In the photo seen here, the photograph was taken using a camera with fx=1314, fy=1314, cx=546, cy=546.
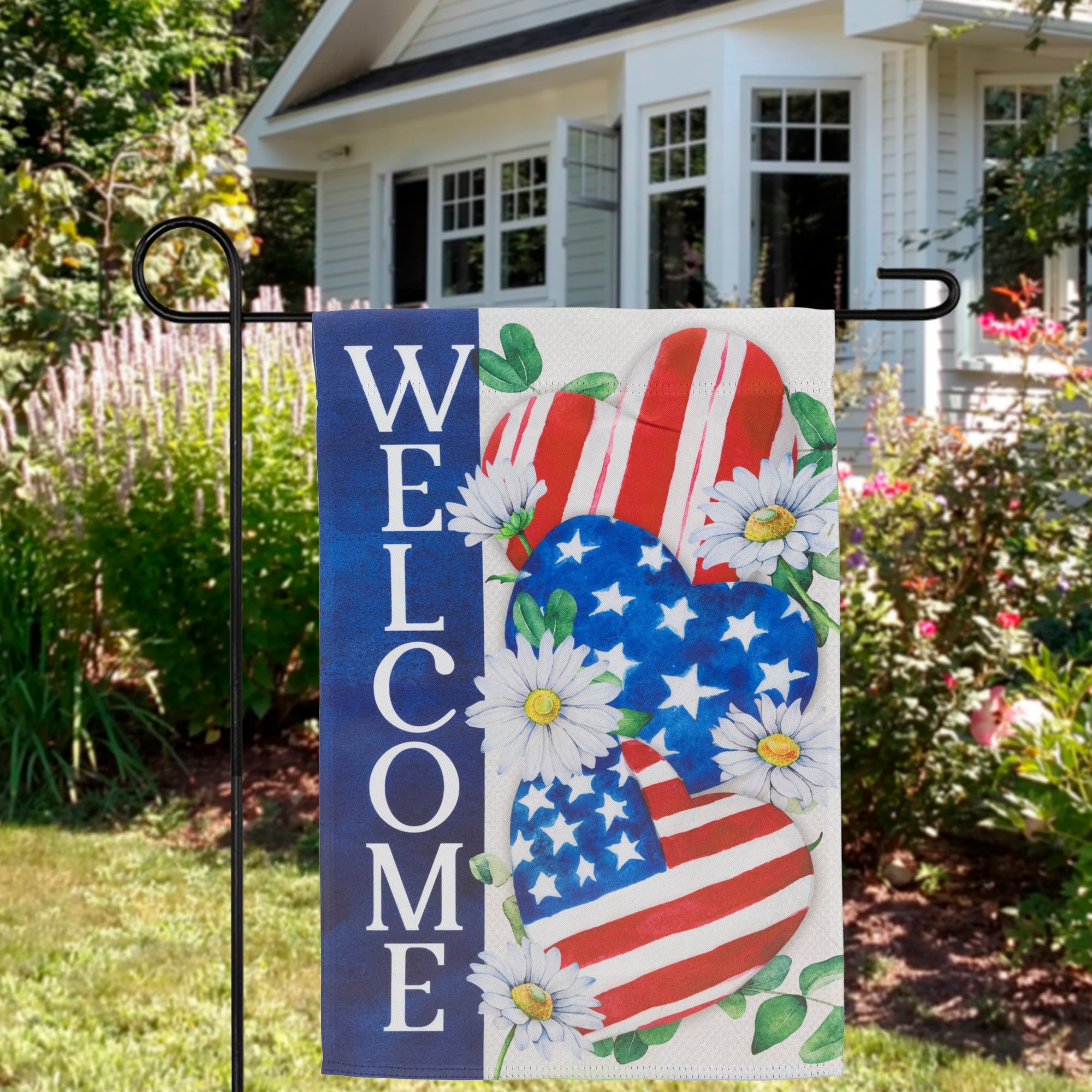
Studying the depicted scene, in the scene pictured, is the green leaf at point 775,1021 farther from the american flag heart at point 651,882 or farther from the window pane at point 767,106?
the window pane at point 767,106

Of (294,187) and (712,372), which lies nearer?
(712,372)

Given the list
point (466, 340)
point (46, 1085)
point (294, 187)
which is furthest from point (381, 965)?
point (294, 187)

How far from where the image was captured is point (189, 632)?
5.55 metres

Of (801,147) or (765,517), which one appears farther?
(801,147)

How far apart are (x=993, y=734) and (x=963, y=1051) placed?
899 millimetres

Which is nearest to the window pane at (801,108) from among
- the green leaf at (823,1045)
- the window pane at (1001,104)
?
the window pane at (1001,104)

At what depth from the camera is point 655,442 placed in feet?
5.35

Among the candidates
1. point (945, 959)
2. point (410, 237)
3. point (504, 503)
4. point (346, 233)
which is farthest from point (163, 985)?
point (346, 233)

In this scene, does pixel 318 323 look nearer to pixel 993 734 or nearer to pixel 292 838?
pixel 993 734

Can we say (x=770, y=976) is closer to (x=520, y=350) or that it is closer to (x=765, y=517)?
(x=765, y=517)

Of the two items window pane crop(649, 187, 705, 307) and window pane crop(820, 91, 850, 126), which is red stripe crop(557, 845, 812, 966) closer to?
window pane crop(649, 187, 705, 307)

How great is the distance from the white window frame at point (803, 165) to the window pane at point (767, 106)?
1.5 inches

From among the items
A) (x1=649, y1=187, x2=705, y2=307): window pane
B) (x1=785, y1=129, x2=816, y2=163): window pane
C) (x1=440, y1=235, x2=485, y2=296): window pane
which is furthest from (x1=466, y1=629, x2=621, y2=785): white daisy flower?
(x1=440, y1=235, x2=485, y2=296): window pane

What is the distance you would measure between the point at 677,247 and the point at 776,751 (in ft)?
26.2
